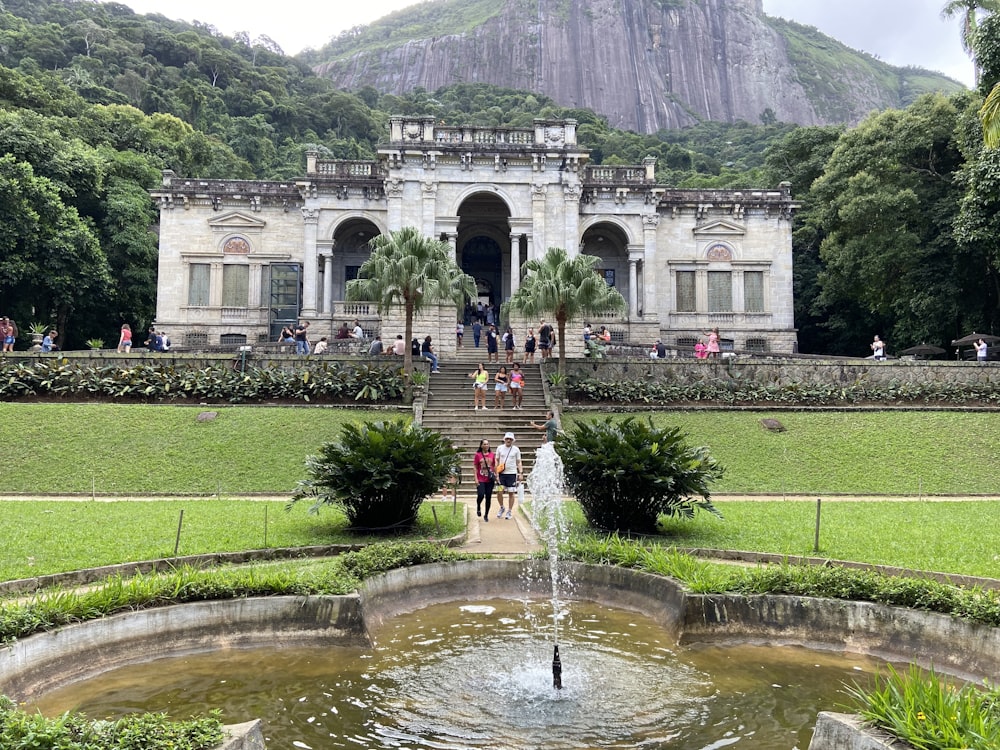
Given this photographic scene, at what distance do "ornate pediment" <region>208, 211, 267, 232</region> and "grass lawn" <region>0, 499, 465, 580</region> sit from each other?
2499cm

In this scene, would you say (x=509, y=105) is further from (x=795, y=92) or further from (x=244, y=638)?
(x=244, y=638)

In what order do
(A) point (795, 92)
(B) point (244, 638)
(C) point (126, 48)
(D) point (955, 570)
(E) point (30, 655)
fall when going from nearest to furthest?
(E) point (30, 655) → (B) point (244, 638) → (D) point (955, 570) → (C) point (126, 48) → (A) point (795, 92)

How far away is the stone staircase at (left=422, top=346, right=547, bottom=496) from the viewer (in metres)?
19.8

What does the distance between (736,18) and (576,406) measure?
157 m

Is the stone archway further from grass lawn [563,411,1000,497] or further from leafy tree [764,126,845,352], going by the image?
grass lawn [563,411,1000,497]

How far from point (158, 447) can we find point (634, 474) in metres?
12.2

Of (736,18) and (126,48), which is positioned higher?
(736,18)

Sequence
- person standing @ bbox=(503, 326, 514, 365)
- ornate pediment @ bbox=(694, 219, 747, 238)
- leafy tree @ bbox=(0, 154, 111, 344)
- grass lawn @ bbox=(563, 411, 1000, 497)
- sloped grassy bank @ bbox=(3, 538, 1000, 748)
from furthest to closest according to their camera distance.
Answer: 1. ornate pediment @ bbox=(694, 219, 747, 238)
2. leafy tree @ bbox=(0, 154, 111, 344)
3. person standing @ bbox=(503, 326, 514, 365)
4. grass lawn @ bbox=(563, 411, 1000, 497)
5. sloped grassy bank @ bbox=(3, 538, 1000, 748)

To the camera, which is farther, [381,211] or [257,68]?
[257,68]

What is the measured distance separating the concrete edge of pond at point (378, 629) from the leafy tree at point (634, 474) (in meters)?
3.10

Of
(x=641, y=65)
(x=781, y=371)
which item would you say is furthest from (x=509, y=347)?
(x=641, y=65)

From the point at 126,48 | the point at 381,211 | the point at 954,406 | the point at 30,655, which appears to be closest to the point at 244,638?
the point at 30,655

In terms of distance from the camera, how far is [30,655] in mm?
6727

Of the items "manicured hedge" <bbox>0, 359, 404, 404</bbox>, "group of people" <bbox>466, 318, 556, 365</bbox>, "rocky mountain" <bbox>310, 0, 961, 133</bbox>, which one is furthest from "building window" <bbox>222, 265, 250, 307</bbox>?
"rocky mountain" <bbox>310, 0, 961, 133</bbox>
